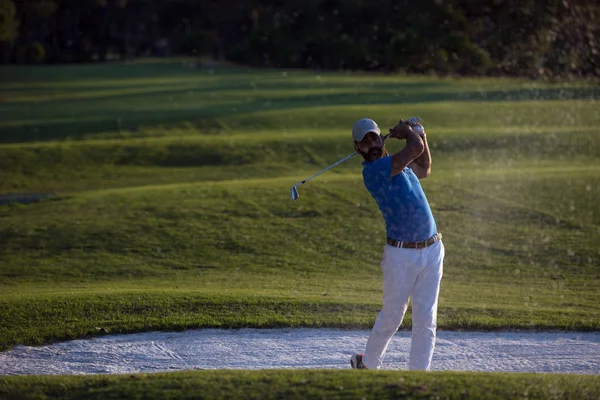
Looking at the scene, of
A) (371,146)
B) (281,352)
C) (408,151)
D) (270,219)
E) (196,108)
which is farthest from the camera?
(196,108)

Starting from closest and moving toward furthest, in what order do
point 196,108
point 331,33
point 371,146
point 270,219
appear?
1. point 371,146
2. point 270,219
3. point 196,108
4. point 331,33

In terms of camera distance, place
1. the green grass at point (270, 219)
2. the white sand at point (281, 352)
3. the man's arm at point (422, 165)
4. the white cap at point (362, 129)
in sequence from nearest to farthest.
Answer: the white cap at point (362, 129)
the man's arm at point (422, 165)
the white sand at point (281, 352)
the green grass at point (270, 219)

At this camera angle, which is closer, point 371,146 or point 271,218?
point 371,146

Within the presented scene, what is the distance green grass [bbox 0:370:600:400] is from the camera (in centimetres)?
643

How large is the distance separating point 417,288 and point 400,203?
0.64 meters

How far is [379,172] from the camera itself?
6.95 m

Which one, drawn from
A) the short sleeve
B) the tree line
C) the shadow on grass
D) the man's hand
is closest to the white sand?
the short sleeve

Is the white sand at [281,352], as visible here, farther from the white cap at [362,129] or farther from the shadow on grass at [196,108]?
the shadow on grass at [196,108]

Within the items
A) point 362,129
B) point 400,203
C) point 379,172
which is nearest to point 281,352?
point 400,203

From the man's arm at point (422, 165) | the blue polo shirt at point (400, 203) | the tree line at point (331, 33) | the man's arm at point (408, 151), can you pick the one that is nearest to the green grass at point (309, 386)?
the blue polo shirt at point (400, 203)

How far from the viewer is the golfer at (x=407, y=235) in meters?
6.95

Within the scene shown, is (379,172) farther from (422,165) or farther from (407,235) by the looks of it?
(422,165)

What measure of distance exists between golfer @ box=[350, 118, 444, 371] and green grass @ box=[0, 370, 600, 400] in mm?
472

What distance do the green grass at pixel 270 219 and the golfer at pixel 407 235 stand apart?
1.87 feet
